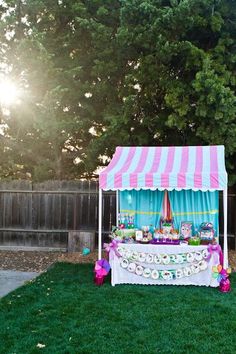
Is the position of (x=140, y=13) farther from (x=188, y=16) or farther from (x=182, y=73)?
(x=182, y=73)

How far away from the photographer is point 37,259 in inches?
360

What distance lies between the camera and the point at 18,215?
10.2 metres

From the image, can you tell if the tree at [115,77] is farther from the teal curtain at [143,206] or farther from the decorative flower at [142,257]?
the decorative flower at [142,257]

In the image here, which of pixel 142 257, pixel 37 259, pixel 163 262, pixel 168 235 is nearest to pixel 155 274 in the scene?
pixel 163 262

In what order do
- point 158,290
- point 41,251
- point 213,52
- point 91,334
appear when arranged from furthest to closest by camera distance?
1. point 41,251
2. point 213,52
3. point 158,290
4. point 91,334

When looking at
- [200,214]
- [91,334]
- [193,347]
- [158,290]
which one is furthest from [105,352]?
[200,214]

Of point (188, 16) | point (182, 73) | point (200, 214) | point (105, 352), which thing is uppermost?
point (188, 16)

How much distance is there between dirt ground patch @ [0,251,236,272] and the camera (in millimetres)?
8367

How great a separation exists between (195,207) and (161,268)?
1.72 meters

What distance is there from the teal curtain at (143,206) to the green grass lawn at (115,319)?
1683 mm

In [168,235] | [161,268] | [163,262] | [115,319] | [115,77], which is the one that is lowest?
[115,319]

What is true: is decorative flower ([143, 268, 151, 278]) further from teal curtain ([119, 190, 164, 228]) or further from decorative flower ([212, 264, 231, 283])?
teal curtain ([119, 190, 164, 228])

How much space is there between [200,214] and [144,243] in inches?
59.1

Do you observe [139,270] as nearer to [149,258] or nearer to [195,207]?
[149,258]
